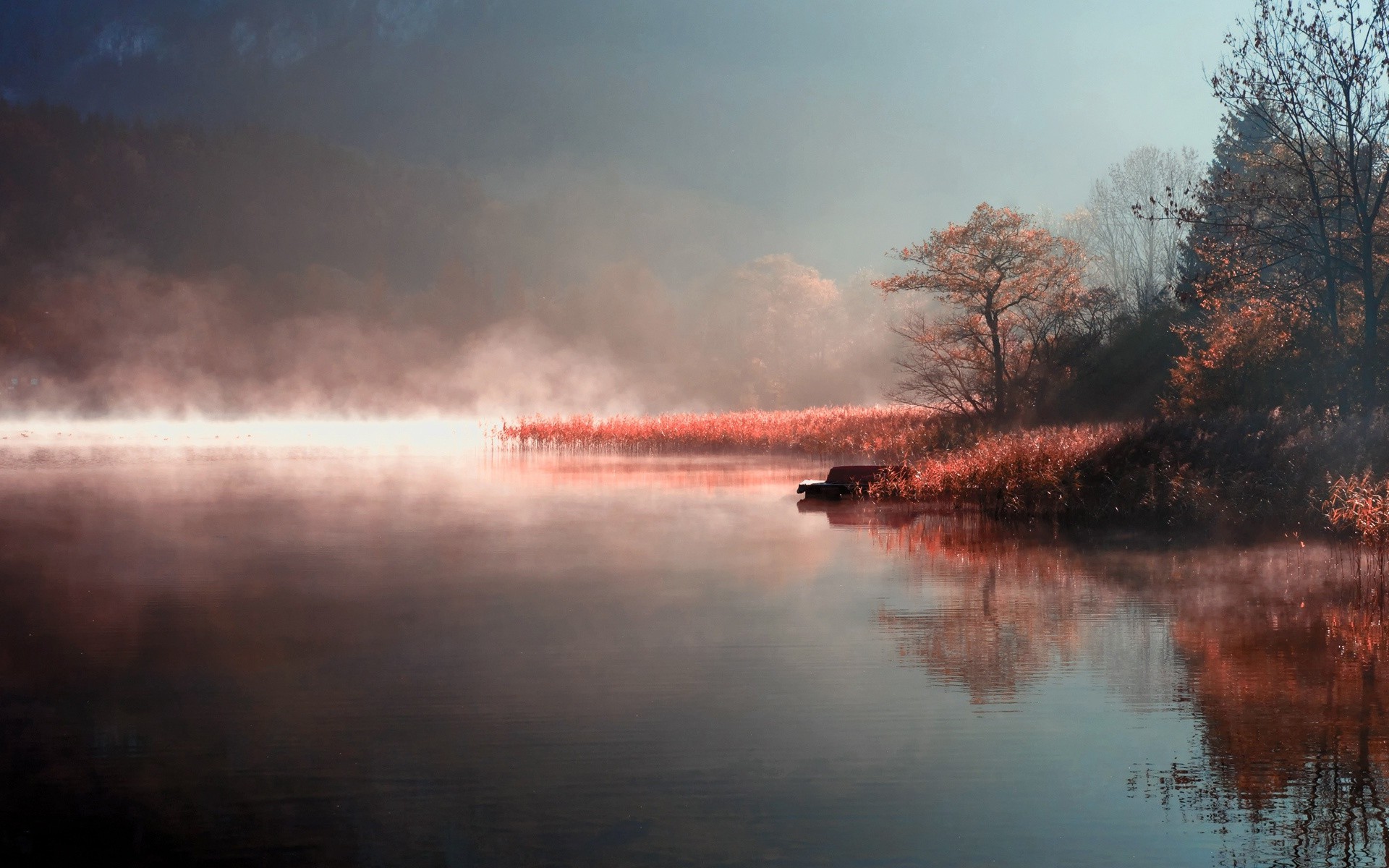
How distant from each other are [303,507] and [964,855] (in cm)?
1964

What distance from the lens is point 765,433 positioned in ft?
137

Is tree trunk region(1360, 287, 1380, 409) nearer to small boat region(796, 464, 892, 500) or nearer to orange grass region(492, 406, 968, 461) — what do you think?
small boat region(796, 464, 892, 500)

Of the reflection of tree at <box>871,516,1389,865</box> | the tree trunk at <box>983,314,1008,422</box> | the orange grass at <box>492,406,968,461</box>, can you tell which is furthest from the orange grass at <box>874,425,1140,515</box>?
the orange grass at <box>492,406,968,461</box>

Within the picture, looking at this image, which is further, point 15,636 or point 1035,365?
point 1035,365

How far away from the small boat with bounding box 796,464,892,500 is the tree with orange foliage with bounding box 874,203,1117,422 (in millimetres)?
10527

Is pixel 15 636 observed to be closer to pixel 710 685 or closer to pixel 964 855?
pixel 710 685

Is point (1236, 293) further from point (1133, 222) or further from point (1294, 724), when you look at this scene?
point (1133, 222)

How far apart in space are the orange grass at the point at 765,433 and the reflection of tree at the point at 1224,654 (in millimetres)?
20008

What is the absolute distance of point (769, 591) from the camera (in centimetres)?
1316

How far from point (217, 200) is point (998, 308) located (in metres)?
115

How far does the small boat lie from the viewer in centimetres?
2470

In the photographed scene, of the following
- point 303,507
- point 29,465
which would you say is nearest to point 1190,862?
point 303,507

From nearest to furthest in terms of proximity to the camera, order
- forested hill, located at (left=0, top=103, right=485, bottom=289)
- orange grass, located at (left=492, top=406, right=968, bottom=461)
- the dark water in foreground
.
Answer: the dark water in foreground
orange grass, located at (left=492, top=406, right=968, bottom=461)
forested hill, located at (left=0, top=103, right=485, bottom=289)

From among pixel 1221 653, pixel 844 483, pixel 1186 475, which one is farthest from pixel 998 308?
pixel 1221 653
